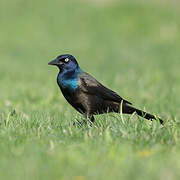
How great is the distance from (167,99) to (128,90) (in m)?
1.20

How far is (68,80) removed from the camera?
Result: 5.53m

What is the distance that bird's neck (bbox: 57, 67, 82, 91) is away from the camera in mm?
5504

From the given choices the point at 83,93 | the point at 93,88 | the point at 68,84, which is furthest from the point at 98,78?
the point at 68,84

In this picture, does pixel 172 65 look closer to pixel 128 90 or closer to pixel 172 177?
pixel 128 90

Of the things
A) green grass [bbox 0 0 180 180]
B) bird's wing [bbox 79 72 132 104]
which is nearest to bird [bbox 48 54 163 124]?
bird's wing [bbox 79 72 132 104]

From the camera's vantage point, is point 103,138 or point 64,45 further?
point 64,45

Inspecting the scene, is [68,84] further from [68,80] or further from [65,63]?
[65,63]

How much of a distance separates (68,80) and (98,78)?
522 cm

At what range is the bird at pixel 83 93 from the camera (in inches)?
218

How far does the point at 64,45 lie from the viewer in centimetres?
1888

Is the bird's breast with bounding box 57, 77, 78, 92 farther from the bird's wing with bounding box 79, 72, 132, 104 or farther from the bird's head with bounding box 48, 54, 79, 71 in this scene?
the bird's head with bounding box 48, 54, 79, 71

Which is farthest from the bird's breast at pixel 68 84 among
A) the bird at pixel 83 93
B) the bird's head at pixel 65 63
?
the bird's head at pixel 65 63

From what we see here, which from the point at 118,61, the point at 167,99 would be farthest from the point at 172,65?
the point at 167,99

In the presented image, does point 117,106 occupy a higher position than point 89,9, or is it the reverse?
point 89,9
